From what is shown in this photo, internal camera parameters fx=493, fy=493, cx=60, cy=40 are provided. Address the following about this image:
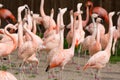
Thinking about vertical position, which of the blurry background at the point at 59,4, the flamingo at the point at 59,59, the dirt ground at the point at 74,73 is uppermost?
the blurry background at the point at 59,4

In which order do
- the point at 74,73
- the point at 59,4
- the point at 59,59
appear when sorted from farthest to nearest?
the point at 59,4 → the point at 74,73 → the point at 59,59

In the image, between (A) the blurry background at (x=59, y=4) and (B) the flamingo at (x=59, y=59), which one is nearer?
(B) the flamingo at (x=59, y=59)

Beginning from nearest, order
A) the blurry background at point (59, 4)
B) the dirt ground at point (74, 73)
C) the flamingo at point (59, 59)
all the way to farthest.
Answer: the flamingo at point (59, 59)
the dirt ground at point (74, 73)
the blurry background at point (59, 4)

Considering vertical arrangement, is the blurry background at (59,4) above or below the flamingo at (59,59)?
above

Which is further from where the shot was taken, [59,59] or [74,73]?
[74,73]

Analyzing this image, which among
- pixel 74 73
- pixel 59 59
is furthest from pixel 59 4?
pixel 59 59

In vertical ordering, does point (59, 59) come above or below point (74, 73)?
above

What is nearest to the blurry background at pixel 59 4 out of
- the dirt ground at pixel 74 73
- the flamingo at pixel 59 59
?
the dirt ground at pixel 74 73

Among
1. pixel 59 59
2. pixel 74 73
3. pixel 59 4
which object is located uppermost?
pixel 59 4

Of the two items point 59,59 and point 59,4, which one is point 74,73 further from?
point 59,4

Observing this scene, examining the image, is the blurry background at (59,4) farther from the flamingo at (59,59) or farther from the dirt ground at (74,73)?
the flamingo at (59,59)

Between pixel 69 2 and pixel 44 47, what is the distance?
630 centimetres

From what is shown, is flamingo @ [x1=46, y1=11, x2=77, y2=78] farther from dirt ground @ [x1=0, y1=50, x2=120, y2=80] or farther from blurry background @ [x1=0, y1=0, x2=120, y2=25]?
blurry background @ [x1=0, y1=0, x2=120, y2=25]

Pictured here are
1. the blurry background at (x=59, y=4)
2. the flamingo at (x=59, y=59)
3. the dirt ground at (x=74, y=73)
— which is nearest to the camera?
the flamingo at (x=59, y=59)
